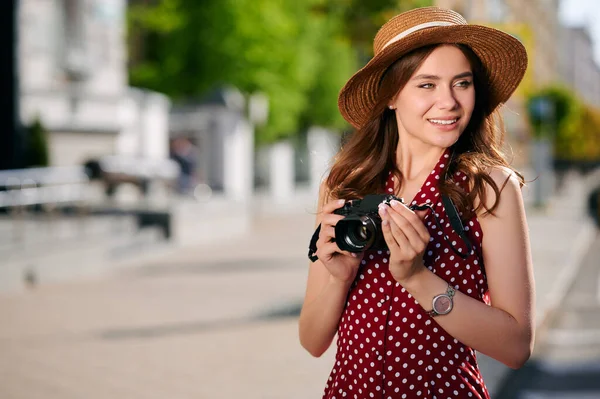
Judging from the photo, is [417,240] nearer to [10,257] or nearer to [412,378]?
[412,378]

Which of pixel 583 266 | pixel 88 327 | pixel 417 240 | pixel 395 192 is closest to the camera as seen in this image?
pixel 417 240

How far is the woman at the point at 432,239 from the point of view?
2.09m

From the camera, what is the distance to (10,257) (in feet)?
37.6

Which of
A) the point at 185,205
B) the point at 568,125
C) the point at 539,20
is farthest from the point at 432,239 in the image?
the point at 539,20

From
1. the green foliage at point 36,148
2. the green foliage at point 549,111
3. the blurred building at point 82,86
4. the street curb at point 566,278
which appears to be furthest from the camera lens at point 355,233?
the green foliage at point 549,111

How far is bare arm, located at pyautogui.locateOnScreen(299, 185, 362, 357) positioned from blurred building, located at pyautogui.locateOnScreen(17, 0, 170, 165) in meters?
17.0

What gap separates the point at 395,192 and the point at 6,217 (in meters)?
12.5

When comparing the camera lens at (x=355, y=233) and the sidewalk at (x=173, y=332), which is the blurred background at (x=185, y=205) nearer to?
the sidewalk at (x=173, y=332)

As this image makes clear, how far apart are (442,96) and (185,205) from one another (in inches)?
612

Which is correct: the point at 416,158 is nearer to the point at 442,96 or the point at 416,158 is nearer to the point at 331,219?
the point at 442,96

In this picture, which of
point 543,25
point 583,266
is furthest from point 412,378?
point 543,25

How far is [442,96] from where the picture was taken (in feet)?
7.20

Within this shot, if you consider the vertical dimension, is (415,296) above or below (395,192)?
below

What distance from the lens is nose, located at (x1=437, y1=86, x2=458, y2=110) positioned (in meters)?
2.19
